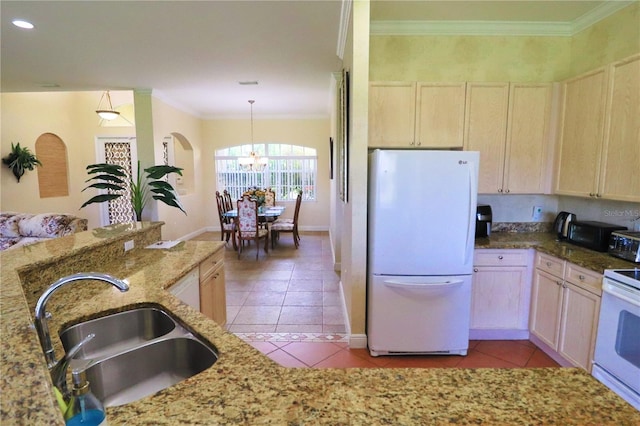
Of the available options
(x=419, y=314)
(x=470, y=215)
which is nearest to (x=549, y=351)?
(x=419, y=314)

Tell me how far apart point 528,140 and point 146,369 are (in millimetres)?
3260

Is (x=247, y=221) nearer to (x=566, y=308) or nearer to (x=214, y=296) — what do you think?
(x=214, y=296)

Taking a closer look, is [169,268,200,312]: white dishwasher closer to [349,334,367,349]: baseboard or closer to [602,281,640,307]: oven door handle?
[349,334,367,349]: baseboard

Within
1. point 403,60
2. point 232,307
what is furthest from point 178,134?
point 403,60

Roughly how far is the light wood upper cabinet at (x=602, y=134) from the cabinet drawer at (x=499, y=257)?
0.69m

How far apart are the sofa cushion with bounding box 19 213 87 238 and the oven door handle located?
16.9ft

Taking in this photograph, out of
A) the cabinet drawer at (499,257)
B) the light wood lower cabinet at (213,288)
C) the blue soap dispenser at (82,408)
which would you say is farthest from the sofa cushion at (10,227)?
the cabinet drawer at (499,257)

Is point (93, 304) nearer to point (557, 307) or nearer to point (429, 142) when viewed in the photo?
point (429, 142)

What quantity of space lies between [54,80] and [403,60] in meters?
4.86

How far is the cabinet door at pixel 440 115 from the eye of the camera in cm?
277

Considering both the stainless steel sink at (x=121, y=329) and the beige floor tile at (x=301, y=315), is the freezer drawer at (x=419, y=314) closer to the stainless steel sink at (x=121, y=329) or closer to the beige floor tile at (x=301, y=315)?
the beige floor tile at (x=301, y=315)

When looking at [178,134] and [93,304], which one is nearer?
[93,304]

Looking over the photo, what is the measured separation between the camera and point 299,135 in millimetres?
7738

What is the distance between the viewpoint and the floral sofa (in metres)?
3.94
